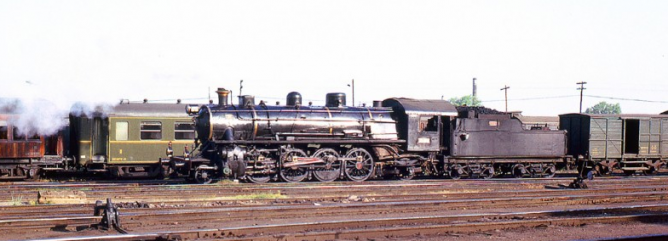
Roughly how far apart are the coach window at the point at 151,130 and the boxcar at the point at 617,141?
15.1 metres

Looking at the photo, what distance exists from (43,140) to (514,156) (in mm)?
15357

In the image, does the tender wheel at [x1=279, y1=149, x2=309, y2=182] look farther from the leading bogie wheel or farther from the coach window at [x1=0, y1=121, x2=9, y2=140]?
the coach window at [x1=0, y1=121, x2=9, y2=140]

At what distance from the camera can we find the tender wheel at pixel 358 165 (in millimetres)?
18578

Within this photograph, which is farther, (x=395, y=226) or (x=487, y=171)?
(x=487, y=171)

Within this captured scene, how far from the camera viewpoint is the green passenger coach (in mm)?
19781

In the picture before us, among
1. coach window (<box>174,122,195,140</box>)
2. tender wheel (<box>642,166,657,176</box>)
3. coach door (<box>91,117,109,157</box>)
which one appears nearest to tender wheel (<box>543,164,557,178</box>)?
tender wheel (<box>642,166,657,176</box>)

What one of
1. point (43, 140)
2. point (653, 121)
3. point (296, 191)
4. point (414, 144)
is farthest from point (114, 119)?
point (653, 121)

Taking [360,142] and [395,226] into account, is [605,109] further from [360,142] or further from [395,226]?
[395,226]

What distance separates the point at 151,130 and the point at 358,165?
23.5 ft

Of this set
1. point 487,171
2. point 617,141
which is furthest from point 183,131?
point 617,141

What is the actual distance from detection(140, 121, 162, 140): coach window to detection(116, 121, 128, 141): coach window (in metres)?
0.51

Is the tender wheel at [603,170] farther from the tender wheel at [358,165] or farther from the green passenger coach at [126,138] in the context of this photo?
the green passenger coach at [126,138]

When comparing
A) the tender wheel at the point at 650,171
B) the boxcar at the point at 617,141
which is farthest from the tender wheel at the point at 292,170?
the tender wheel at the point at 650,171

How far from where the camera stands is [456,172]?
20203 mm
